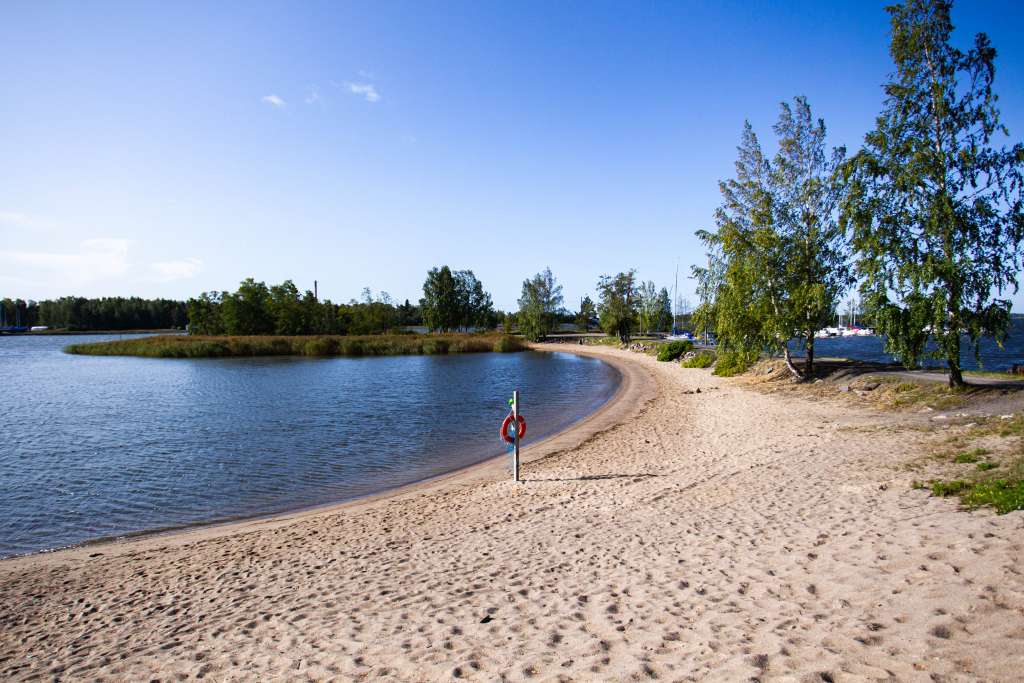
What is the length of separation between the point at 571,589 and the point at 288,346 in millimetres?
73800

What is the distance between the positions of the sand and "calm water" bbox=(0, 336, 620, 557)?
2.20 meters

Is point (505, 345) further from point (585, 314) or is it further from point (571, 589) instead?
point (571, 589)

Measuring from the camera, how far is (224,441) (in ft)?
61.2

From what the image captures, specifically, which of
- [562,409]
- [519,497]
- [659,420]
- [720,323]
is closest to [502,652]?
[519,497]

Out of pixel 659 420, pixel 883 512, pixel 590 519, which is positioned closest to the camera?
pixel 883 512

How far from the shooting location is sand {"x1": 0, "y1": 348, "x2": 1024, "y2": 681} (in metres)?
4.59

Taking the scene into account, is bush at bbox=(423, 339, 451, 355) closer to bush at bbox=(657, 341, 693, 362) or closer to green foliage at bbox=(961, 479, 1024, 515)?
bush at bbox=(657, 341, 693, 362)

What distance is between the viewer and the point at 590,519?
8930 mm

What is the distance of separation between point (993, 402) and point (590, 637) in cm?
1614

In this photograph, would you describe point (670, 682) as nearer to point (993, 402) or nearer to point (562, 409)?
point (993, 402)

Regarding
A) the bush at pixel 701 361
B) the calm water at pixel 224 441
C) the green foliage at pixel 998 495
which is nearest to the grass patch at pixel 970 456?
the green foliage at pixel 998 495

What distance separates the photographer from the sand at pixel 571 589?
4.59 m

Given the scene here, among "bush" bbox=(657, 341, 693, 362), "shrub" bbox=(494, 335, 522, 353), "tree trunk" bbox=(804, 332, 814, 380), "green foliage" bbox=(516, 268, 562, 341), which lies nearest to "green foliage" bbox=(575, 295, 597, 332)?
"green foliage" bbox=(516, 268, 562, 341)

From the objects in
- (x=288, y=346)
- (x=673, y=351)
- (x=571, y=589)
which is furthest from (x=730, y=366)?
(x=288, y=346)
